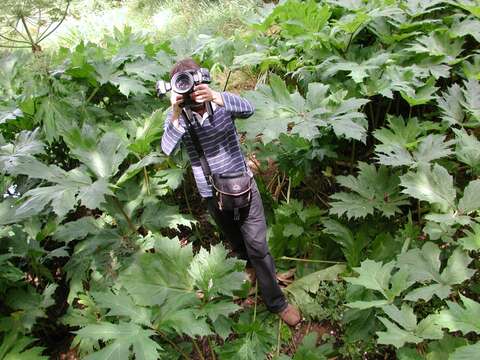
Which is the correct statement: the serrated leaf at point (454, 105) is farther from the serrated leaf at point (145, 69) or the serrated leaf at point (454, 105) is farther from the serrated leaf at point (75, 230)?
the serrated leaf at point (75, 230)

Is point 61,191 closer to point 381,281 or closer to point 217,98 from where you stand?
point 217,98

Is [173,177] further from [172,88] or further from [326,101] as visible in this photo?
[326,101]

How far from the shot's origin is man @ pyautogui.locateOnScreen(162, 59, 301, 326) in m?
2.05

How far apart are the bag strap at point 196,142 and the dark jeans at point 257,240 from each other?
0.22m

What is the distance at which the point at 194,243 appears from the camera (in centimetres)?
318

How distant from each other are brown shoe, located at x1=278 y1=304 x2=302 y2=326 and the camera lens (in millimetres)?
1533

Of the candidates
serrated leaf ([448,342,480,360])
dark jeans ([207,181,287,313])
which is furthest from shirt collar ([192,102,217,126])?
serrated leaf ([448,342,480,360])

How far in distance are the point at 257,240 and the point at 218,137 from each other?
66cm

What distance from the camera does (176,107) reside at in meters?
1.98

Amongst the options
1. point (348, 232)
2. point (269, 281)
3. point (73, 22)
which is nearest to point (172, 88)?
point (269, 281)

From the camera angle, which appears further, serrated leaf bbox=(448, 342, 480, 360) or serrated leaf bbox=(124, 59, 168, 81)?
serrated leaf bbox=(124, 59, 168, 81)

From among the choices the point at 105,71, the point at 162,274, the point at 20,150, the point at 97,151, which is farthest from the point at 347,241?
the point at 20,150

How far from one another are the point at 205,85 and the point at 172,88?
173mm

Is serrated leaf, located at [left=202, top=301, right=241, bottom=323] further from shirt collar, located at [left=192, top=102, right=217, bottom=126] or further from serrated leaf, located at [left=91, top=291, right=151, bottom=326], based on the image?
shirt collar, located at [left=192, top=102, right=217, bottom=126]
